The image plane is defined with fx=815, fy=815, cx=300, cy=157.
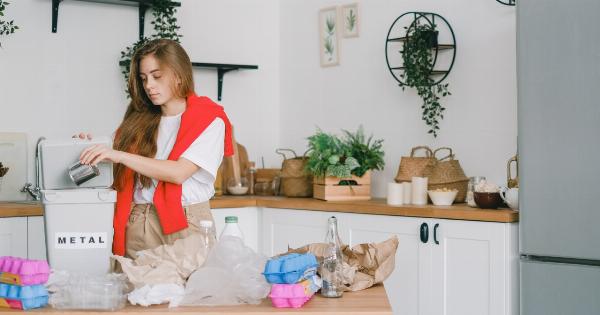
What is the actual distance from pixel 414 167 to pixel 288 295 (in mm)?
2041

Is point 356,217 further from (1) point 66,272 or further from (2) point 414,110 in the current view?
(1) point 66,272

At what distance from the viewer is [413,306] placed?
140 inches

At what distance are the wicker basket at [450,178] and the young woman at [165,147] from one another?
1.44 meters

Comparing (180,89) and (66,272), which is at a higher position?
(180,89)

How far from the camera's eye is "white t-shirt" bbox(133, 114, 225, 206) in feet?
8.12

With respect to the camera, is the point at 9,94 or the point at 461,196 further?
the point at 9,94

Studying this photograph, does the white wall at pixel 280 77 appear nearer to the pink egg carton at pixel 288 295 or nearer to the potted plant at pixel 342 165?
the potted plant at pixel 342 165

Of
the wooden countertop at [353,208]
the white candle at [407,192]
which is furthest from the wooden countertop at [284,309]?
the white candle at [407,192]

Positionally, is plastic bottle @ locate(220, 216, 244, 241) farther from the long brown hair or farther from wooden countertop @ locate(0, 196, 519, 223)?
wooden countertop @ locate(0, 196, 519, 223)

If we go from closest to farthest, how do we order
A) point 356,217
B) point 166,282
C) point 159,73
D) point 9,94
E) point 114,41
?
1. point 166,282
2. point 159,73
3. point 356,217
4. point 9,94
5. point 114,41

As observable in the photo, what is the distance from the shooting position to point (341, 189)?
4.02m

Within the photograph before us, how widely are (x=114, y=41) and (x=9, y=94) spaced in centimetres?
64

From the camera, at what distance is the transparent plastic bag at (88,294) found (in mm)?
1945

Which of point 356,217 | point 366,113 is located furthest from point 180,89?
point 366,113
